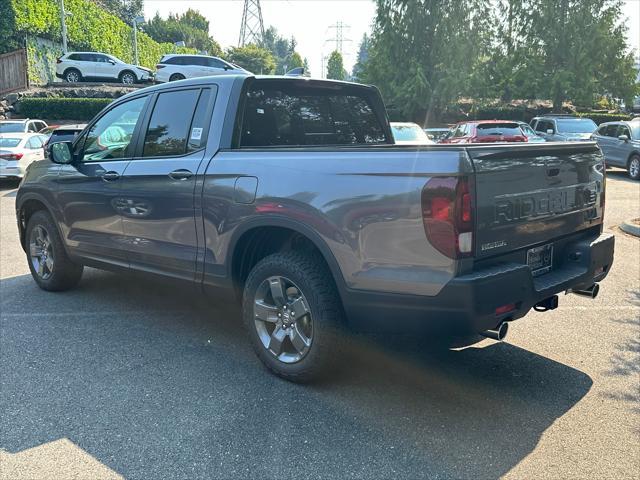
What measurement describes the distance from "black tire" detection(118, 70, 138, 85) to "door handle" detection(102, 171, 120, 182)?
3034cm

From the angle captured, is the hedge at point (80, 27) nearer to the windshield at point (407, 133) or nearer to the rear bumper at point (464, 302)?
the windshield at point (407, 133)

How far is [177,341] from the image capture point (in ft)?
14.9

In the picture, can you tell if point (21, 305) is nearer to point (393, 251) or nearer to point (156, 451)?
point (156, 451)

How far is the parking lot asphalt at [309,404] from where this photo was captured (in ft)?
9.49

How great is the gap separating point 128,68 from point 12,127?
1539 centimetres

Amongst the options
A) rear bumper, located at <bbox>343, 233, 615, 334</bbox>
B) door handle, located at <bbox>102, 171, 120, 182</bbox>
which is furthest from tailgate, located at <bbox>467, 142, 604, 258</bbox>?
door handle, located at <bbox>102, 171, 120, 182</bbox>

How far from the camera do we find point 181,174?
414 centimetres

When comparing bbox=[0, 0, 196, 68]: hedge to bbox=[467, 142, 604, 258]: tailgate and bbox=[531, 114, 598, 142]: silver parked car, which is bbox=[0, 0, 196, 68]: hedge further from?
bbox=[467, 142, 604, 258]: tailgate

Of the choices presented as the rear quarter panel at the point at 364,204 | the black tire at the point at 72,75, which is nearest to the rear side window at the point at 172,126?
the rear quarter panel at the point at 364,204

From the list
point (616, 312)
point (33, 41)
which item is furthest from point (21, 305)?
point (33, 41)

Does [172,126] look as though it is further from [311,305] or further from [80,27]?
[80,27]

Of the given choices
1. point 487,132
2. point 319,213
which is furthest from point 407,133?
point 319,213

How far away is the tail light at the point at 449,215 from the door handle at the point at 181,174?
1.88 meters

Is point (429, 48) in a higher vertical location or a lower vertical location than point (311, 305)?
higher
